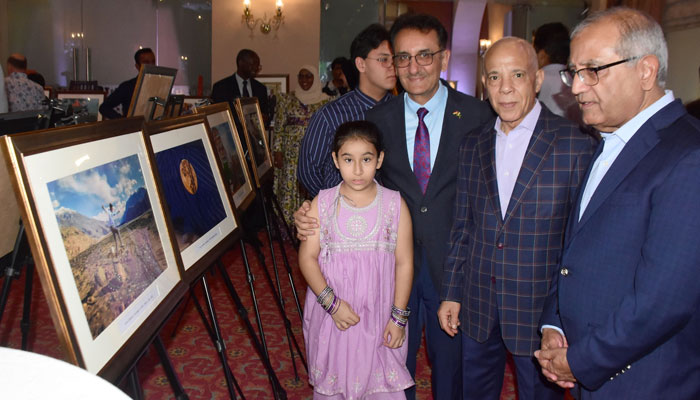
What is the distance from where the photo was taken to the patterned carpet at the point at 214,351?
2.95 meters

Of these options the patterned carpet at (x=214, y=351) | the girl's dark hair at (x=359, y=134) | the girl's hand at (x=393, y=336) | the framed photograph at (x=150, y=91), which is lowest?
the patterned carpet at (x=214, y=351)

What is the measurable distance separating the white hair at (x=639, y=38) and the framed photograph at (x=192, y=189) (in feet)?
3.96

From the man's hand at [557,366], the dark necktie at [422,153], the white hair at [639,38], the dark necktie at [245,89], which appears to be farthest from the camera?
the dark necktie at [245,89]

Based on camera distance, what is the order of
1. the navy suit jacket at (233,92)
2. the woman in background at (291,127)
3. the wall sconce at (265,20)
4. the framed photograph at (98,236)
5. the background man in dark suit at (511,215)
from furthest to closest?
the wall sconce at (265,20), the navy suit jacket at (233,92), the woman in background at (291,127), the background man in dark suit at (511,215), the framed photograph at (98,236)

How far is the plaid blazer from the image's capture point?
1871 millimetres

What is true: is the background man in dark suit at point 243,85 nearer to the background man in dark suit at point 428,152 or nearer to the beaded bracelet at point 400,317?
the background man in dark suit at point 428,152

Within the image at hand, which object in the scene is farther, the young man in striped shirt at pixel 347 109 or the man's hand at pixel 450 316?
the young man in striped shirt at pixel 347 109

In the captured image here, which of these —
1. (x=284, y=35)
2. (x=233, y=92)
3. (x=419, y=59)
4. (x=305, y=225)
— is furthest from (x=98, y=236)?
(x=284, y=35)

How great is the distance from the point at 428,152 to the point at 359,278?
1.86 ft

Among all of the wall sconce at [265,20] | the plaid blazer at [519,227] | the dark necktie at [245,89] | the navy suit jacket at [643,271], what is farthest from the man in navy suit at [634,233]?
the wall sconce at [265,20]

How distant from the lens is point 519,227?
1903mm

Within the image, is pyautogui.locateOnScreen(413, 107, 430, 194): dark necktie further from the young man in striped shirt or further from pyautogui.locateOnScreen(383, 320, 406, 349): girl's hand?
pyautogui.locateOnScreen(383, 320, 406, 349): girl's hand

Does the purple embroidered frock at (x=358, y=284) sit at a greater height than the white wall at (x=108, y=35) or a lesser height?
lesser

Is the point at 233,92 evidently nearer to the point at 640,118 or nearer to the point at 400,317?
the point at 400,317
